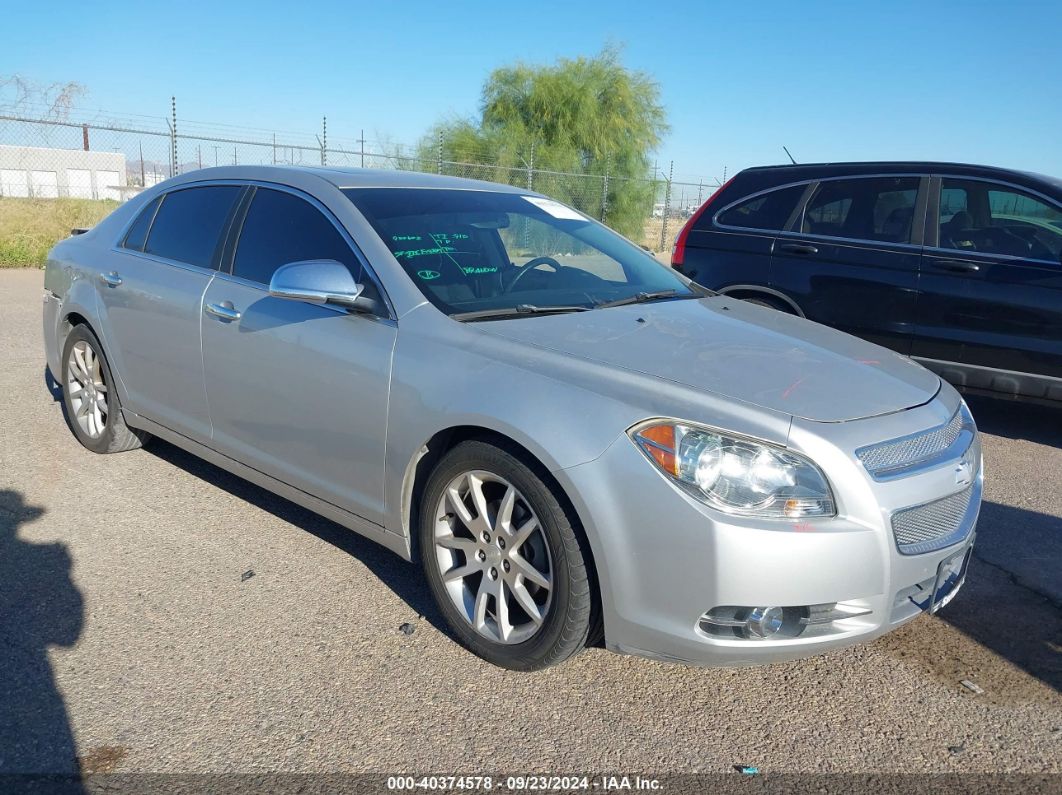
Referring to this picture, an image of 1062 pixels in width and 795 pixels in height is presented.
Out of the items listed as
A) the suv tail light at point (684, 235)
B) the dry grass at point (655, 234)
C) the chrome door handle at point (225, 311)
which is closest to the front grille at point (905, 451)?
the chrome door handle at point (225, 311)

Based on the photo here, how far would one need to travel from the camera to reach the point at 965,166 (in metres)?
6.21

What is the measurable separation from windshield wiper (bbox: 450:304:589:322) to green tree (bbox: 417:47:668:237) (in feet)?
63.1

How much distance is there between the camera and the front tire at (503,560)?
111 inches

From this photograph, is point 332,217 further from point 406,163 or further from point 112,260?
point 406,163

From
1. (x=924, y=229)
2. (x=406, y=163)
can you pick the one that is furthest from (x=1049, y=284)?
(x=406, y=163)

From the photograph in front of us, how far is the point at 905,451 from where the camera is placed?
2799 millimetres

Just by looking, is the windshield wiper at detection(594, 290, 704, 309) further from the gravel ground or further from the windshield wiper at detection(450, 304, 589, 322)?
the gravel ground

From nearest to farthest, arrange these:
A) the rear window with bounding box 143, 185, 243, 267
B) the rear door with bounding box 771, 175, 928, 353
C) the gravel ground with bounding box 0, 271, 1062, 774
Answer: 1. the gravel ground with bounding box 0, 271, 1062, 774
2. the rear window with bounding box 143, 185, 243, 267
3. the rear door with bounding box 771, 175, 928, 353

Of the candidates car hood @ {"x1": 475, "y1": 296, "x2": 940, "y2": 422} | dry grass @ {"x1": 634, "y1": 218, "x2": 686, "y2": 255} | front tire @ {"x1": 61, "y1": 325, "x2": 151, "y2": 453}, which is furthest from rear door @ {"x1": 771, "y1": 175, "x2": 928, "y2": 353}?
dry grass @ {"x1": 634, "y1": 218, "x2": 686, "y2": 255}

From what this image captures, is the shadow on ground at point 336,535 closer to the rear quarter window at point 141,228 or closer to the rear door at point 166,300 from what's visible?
the rear door at point 166,300

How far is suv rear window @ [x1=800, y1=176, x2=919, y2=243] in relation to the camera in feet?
21.0

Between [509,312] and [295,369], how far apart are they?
895 millimetres

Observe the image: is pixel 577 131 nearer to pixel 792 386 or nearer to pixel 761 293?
pixel 761 293

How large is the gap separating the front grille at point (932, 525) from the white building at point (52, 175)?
39246mm
